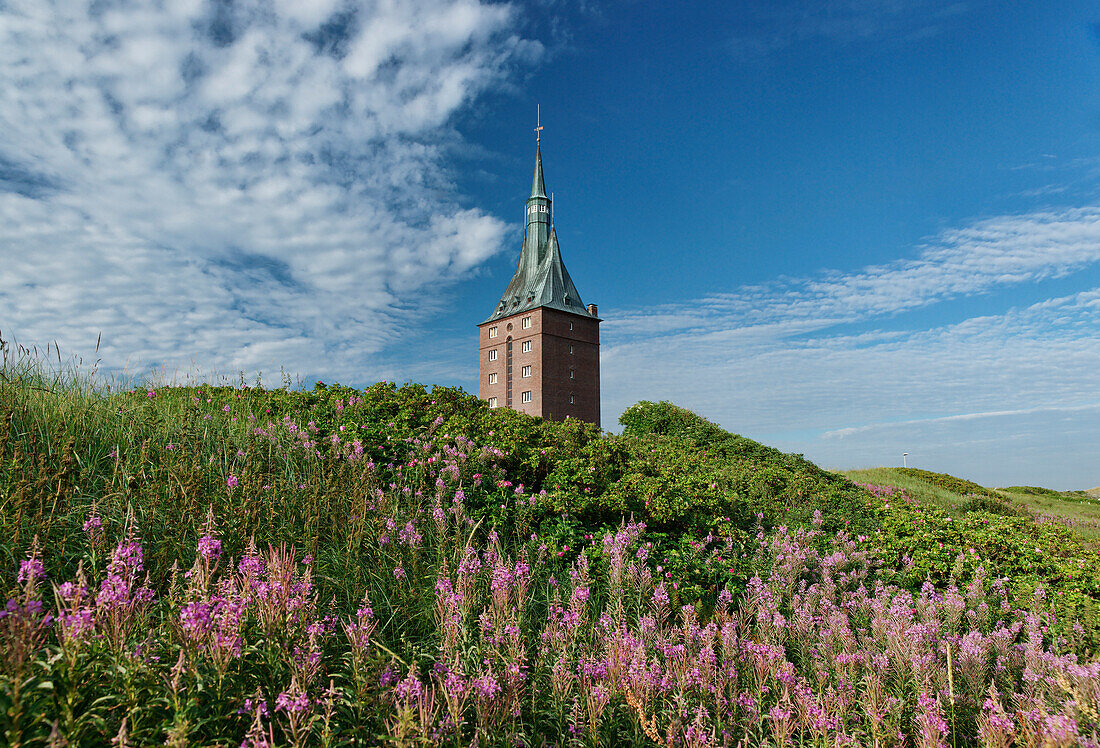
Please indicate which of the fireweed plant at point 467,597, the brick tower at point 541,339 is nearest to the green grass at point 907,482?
the fireweed plant at point 467,597

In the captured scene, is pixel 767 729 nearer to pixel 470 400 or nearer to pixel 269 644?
pixel 269 644

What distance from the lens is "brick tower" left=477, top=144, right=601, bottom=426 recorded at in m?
36.3

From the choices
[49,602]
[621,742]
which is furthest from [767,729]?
[49,602]

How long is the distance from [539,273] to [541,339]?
5.98 m

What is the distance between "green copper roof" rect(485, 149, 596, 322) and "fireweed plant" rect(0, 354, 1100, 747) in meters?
30.7

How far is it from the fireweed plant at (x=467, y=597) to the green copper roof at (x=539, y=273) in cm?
3071

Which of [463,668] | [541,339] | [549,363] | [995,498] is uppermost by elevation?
[541,339]

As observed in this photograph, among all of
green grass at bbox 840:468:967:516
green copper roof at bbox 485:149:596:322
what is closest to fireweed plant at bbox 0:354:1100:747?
green grass at bbox 840:468:967:516

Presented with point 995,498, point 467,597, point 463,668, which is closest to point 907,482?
point 995,498

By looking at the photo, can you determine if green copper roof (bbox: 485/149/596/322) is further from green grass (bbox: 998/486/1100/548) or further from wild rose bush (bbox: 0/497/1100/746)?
wild rose bush (bbox: 0/497/1100/746)

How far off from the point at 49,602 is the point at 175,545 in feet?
2.12

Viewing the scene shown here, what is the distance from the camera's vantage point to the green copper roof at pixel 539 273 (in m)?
38.2

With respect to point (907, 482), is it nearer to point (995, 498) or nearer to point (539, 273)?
point (995, 498)

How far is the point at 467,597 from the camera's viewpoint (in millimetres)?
2793
